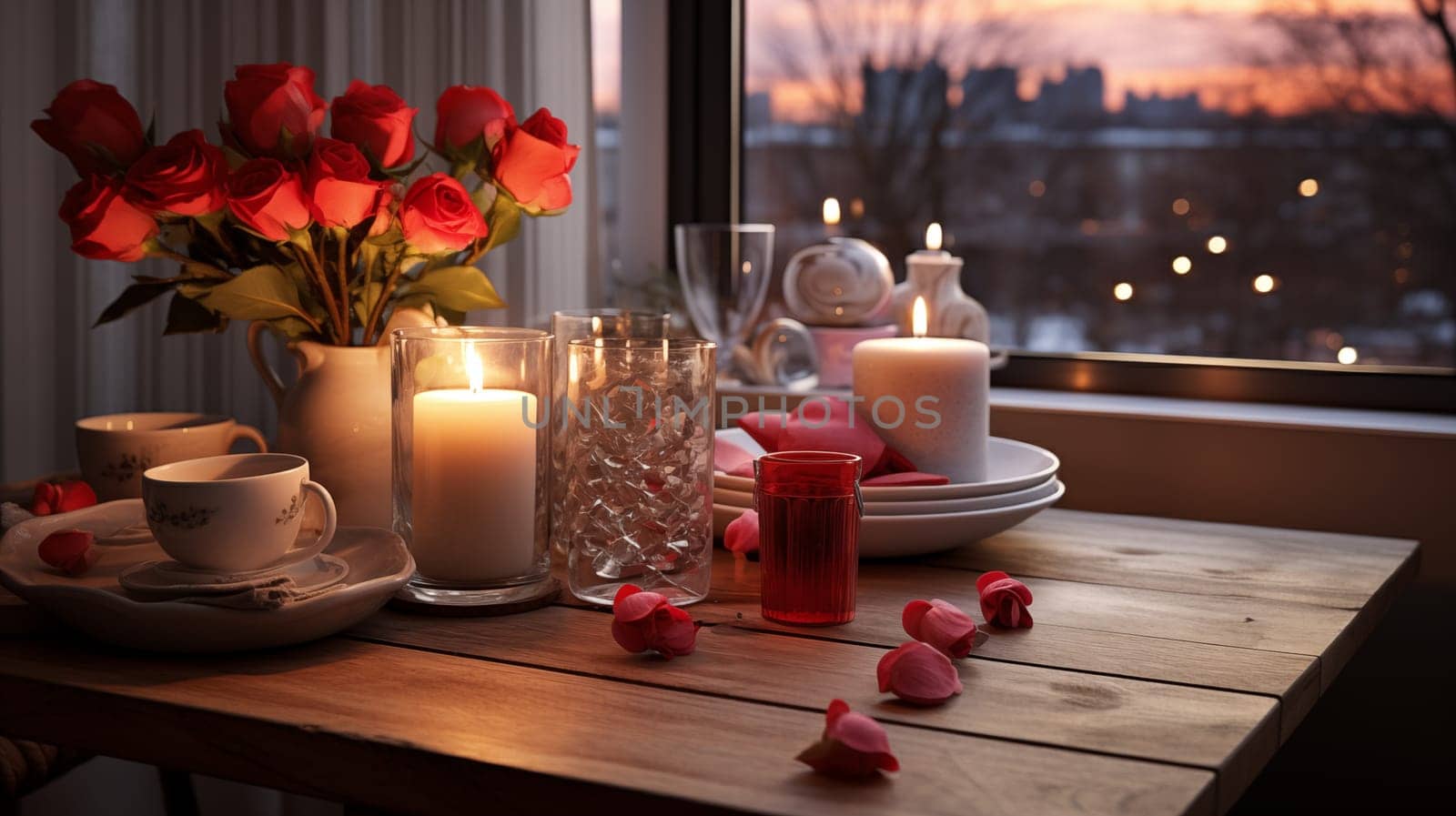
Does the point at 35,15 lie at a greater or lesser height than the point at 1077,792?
greater

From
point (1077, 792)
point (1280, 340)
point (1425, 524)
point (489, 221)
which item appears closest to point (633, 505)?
point (489, 221)

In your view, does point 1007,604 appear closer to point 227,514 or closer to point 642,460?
point 642,460

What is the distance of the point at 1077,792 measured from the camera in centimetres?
69

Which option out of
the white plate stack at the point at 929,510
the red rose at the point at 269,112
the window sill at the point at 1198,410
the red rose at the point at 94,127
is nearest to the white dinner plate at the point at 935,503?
the white plate stack at the point at 929,510


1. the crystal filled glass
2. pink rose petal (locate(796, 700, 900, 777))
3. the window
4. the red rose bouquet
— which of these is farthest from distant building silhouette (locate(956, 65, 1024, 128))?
pink rose petal (locate(796, 700, 900, 777))

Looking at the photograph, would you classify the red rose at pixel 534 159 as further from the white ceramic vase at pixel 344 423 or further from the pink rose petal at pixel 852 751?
the pink rose petal at pixel 852 751

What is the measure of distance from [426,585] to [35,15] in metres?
1.09

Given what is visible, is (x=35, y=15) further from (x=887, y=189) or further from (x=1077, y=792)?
(x=1077, y=792)

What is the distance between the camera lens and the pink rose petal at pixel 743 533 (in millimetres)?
1165

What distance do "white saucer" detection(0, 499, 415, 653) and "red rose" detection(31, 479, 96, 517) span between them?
153mm

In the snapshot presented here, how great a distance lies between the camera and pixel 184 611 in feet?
2.85

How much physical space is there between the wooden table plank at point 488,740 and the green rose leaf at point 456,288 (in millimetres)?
403

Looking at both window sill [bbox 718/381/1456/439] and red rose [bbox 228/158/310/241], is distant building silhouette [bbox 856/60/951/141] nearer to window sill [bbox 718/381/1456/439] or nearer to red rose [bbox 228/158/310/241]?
window sill [bbox 718/381/1456/439]

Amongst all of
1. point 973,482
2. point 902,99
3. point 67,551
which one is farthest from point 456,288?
point 902,99
